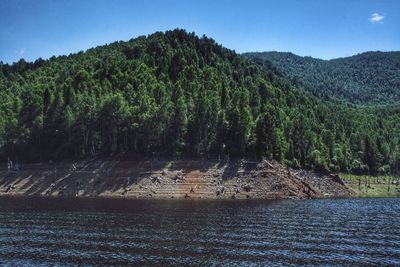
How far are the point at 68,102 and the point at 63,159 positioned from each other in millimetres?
23479

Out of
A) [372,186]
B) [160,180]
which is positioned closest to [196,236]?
[160,180]

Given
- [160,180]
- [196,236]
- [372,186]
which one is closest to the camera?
[196,236]

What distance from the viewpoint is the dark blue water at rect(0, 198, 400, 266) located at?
46812 mm

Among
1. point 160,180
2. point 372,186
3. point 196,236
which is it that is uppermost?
point 160,180

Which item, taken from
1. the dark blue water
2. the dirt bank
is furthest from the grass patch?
the dark blue water

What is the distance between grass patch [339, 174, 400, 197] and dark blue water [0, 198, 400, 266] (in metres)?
68.0

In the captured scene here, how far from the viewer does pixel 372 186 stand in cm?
16650

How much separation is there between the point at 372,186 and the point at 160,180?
8394 cm

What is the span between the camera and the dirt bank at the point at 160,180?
122 metres

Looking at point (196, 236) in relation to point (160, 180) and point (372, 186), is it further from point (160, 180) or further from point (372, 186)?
point (372, 186)

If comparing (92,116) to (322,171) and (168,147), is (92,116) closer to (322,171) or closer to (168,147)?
(168,147)

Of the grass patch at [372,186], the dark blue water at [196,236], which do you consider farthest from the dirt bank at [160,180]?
the dark blue water at [196,236]

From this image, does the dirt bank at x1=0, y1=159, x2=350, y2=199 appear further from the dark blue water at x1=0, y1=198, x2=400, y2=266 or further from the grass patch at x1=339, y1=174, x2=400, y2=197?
the dark blue water at x1=0, y1=198, x2=400, y2=266

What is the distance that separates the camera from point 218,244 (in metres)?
53.8
